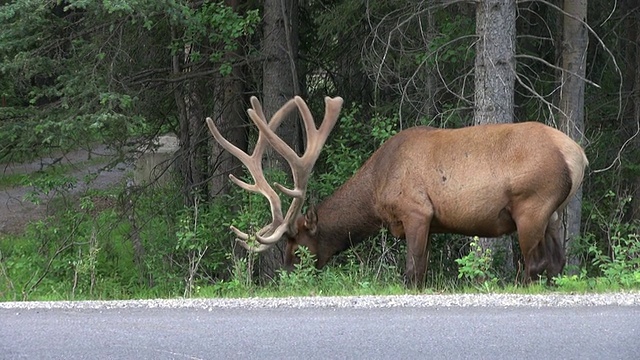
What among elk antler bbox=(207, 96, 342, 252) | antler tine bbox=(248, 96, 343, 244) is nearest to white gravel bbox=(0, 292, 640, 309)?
elk antler bbox=(207, 96, 342, 252)

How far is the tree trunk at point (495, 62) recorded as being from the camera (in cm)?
1091

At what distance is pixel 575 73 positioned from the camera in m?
12.1

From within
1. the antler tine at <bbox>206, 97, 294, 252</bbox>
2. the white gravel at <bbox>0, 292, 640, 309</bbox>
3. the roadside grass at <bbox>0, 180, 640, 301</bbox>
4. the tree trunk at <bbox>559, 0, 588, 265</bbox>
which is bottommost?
the roadside grass at <bbox>0, 180, 640, 301</bbox>

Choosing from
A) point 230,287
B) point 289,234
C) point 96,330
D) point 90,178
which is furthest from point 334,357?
point 90,178

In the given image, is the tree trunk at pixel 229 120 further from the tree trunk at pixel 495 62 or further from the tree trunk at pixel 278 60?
the tree trunk at pixel 495 62

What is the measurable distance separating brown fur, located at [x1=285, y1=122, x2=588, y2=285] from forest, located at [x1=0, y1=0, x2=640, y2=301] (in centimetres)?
44

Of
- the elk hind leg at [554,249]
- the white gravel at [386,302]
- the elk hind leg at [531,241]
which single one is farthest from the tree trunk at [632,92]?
the white gravel at [386,302]

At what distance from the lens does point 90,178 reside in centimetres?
1399

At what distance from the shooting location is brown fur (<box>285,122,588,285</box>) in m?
9.55

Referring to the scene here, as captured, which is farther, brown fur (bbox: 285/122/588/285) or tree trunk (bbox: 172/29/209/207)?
tree trunk (bbox: 172/29/209/207)

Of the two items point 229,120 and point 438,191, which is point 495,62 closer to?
point 438,191

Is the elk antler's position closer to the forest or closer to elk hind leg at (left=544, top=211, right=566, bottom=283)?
the forest

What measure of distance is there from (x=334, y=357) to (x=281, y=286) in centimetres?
341

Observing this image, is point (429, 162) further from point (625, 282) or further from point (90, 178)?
point (90, 178)
